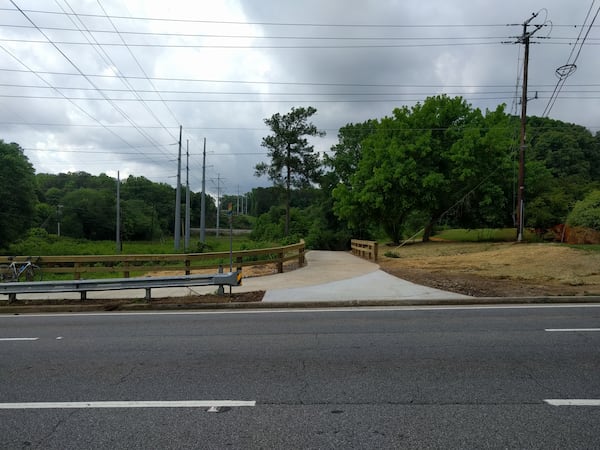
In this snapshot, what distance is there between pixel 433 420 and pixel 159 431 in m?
2.42

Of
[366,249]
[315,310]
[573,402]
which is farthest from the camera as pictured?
[366,249]

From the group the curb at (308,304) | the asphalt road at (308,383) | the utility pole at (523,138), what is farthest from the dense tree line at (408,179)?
the asphalt road at (308,383)

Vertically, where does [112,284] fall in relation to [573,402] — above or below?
above

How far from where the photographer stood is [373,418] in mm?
3717

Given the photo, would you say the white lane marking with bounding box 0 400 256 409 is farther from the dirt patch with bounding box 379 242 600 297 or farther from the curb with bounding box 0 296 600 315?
the dirt patch with bounding box 379 242 600 297

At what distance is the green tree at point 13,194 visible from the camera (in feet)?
140

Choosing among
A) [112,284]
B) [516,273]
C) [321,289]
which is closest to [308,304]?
[321,289]

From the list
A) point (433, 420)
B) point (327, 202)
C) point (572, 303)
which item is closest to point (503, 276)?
point (572, 303)

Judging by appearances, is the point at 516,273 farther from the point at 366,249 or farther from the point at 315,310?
the point at 366,249

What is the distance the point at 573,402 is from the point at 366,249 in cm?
1935

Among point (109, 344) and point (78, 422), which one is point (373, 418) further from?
point (109, 344)

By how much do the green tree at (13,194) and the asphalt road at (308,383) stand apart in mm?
43499

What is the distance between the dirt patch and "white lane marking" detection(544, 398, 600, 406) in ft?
22.0

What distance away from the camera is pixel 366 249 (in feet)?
76.5
